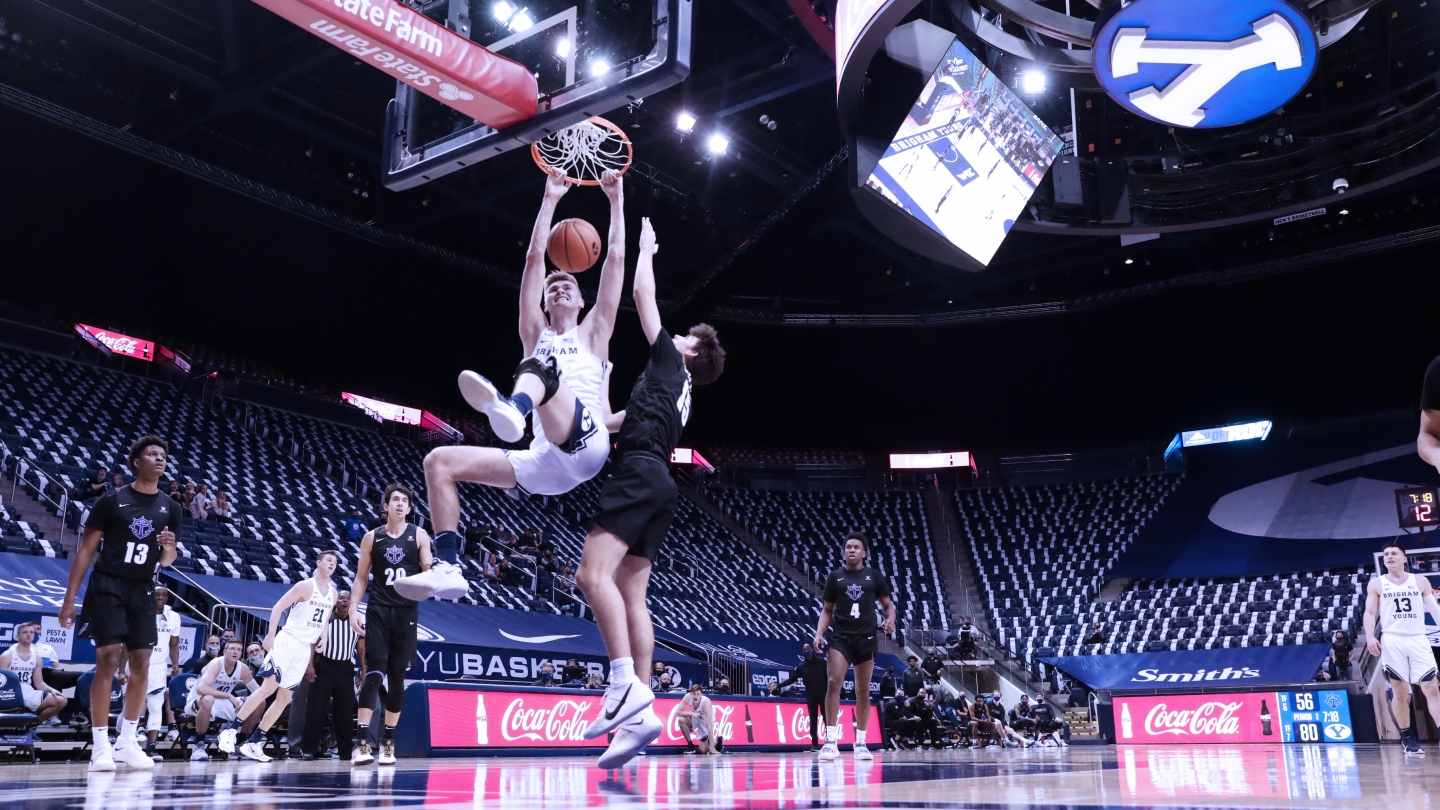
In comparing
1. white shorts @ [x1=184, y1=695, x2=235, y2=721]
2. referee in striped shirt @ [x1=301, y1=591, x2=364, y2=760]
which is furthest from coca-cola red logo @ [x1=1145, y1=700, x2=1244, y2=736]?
white shorts @ [x1=184, y1=695, x2=235, y2=721]

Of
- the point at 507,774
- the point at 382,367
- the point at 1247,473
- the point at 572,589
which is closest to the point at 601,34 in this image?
the point at 507,774

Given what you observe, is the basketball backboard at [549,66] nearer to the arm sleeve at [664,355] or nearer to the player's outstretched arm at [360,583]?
the player's outstretched arm at [360,583]

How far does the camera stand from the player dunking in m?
4.53

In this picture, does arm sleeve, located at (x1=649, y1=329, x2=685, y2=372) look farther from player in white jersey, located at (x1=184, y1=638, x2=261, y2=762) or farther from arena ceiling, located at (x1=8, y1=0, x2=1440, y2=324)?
arena ceiling, located at (x1=8, y1=0, x2=1440, y2=324)

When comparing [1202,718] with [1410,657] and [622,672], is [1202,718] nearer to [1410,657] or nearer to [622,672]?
[1410,657]

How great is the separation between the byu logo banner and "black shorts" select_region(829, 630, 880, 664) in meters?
6.95

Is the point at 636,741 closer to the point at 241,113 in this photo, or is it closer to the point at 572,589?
the point at 572,589

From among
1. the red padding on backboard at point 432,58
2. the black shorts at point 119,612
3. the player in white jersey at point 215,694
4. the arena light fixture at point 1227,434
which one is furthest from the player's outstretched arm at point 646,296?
the arena light fixture at point 1227,434

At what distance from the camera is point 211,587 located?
47.3 feet

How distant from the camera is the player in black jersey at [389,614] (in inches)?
283

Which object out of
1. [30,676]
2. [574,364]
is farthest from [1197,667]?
[574,364]

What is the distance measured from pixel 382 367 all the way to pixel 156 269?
21.6ft

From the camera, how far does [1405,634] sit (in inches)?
349

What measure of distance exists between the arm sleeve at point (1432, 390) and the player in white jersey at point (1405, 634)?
5.59m
